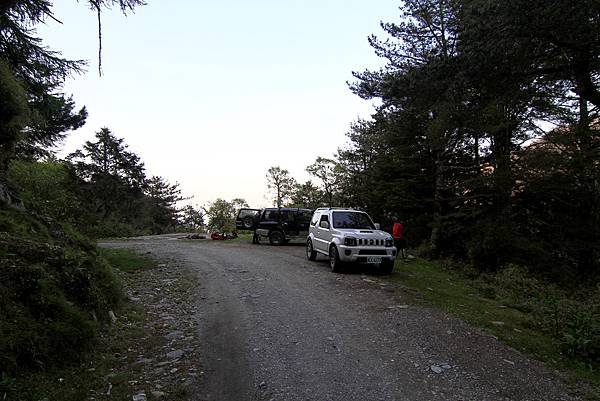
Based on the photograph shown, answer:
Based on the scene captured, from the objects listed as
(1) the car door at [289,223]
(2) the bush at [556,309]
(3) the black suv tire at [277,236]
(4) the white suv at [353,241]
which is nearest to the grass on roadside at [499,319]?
(2) the bush at [556,309]

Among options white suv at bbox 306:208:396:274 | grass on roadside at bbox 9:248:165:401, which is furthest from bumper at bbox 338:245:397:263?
grass on roadside at bbox 9:248:165:401

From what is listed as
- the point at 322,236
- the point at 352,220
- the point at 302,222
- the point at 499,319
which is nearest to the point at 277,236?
the point at 302,222

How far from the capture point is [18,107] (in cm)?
930

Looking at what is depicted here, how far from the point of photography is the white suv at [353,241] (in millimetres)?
11875

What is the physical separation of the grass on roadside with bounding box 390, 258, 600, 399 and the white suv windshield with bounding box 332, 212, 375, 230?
2.02m

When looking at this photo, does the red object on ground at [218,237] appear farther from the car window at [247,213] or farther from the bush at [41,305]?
the bush at [41,305]

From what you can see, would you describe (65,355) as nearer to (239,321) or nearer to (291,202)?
(239,321)

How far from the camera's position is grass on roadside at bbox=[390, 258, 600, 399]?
17.3 ft

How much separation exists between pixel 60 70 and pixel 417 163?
57.4 ft

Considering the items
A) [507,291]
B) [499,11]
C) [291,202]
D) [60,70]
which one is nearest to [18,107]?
[60,70]

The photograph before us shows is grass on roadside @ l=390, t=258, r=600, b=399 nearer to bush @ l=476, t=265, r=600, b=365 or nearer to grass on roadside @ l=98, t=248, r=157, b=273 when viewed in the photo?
bush @ l=476, t=265, r=600, b=365

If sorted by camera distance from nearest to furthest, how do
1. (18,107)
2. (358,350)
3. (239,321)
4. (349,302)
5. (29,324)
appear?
(29,324) → (358,350) → (239,321) → (349,302) → (18,107)

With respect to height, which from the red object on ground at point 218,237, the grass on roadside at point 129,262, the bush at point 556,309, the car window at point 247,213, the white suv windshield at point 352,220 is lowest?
the bush at point 556,309

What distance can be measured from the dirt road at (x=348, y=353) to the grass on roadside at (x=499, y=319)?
0.33 metres
